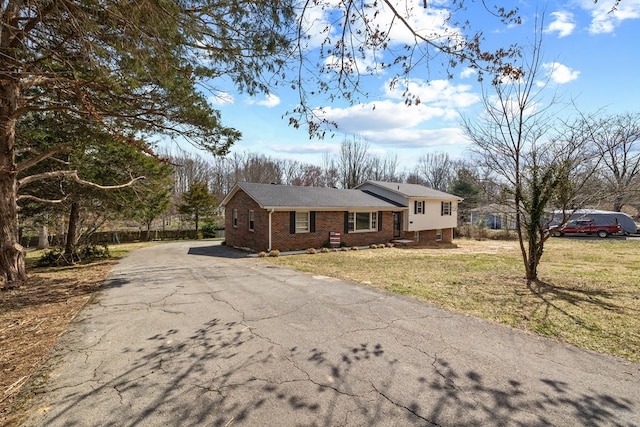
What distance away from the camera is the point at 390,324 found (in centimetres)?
499

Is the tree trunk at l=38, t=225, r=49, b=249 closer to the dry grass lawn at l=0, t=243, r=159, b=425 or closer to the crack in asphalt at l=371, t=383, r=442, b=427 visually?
the dry grass lawn at l=0, t=243, r=159, b=425

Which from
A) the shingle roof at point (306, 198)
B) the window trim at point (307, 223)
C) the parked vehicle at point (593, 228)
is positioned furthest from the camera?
the parked vehicle at point (593, 228)

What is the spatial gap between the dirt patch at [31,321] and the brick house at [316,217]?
8146 mm

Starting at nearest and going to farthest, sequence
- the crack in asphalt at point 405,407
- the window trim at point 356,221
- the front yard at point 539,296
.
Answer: the crack in asphalt at point 405,407 → the front yard at point 539,296 → the window trim at point 356,221

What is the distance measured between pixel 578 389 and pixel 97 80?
8119 mm

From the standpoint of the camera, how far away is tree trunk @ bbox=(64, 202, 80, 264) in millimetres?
13594

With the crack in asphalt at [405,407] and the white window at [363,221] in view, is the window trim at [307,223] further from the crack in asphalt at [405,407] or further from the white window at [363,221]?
the crack in asphalt at [405,407]

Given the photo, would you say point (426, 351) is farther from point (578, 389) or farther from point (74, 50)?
point (74, 50)

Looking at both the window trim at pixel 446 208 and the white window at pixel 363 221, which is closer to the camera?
the white window at pixel 363 221

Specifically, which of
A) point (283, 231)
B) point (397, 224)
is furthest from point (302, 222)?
point (397, 224)

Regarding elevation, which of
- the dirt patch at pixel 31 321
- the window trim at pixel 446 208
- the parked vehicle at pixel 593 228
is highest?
the window trim at pixel 446 208

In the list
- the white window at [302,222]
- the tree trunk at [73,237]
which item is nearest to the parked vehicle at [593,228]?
the white window at [302,222]

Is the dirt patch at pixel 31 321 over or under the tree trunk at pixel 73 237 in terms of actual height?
under

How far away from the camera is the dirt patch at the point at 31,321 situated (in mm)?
3328
